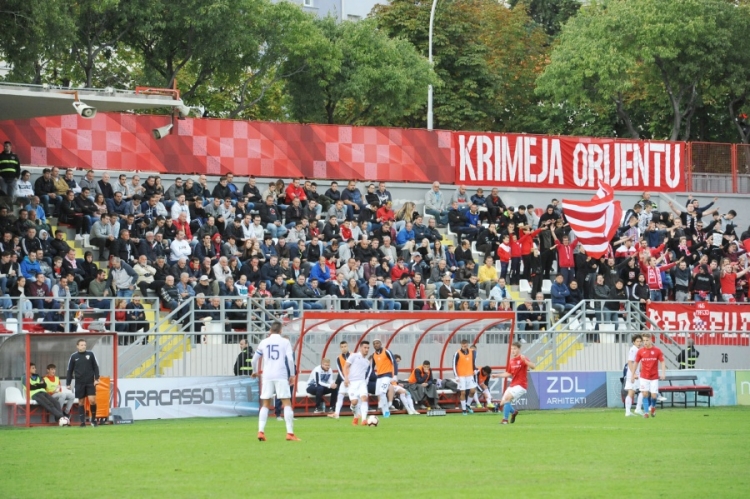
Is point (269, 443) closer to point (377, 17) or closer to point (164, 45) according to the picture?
point (164, 45)

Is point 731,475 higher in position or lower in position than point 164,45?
lower

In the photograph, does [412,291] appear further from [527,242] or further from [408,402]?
[408,402]

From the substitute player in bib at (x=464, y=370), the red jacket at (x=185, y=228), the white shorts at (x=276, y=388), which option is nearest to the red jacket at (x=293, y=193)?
the red jacket at (x=185, y=228)

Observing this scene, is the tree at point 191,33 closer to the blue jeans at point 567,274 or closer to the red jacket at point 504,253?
the red jacket at point 504,253

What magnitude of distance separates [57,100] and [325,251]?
27.2 ft

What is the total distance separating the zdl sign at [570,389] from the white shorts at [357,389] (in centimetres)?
704

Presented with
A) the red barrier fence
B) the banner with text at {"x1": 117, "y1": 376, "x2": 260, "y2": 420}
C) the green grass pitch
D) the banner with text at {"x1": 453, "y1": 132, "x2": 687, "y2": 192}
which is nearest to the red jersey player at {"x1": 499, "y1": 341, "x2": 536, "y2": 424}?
the green grass pitch

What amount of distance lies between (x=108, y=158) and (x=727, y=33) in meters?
32.9

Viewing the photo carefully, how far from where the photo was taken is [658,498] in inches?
496

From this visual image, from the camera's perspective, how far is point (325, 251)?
35.1 meters

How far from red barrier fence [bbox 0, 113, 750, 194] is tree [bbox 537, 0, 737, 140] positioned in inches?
473

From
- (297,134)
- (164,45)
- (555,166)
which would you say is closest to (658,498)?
(297,134)

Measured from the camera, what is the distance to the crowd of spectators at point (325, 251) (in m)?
31.1

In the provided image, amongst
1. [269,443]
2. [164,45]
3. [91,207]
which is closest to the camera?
[269,443]
